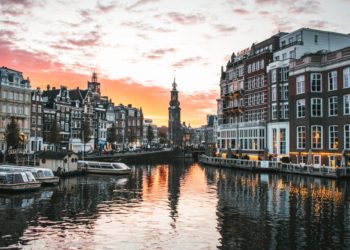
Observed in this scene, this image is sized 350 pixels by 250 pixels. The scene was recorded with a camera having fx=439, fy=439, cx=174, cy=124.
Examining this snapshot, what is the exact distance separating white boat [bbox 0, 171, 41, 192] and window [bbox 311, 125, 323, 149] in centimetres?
5070

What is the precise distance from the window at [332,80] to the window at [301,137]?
9.14 meters

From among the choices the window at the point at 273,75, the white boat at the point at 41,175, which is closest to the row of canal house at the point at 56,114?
the white boat at the point at 41,175

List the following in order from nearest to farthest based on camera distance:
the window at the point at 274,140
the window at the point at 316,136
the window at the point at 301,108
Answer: the window at the point at 316,136
the window at the point at 301,108
the window at the point at 274,140

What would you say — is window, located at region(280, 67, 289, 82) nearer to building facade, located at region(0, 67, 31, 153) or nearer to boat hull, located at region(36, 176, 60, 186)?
boat hull, located at region(36, 176, 60, 186)

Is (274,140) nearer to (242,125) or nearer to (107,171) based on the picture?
(242,125)

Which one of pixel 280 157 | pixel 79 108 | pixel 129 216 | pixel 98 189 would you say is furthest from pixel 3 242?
pixel 79 108

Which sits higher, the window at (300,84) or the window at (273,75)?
the window at (273,75)

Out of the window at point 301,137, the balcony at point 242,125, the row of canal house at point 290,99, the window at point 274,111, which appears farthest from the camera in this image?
the balcony at point 242,125

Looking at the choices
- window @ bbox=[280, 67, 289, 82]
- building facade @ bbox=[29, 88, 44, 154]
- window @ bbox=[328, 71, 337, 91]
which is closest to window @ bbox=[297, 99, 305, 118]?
window @ bbox=[328, 71, 337, 91]

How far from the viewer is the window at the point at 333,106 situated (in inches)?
3093

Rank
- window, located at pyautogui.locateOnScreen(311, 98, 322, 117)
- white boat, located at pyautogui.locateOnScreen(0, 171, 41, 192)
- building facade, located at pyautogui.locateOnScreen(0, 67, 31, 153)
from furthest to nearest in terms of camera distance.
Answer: building facade, located at pyautogui.locateOnScreen(0, 67, 31, 153) < window, located at pyautogui.locateOnScreen(311, 98, 322, 117) < white boat, located at pyautogui.locateOnScreen(0, 171, 41, 192)

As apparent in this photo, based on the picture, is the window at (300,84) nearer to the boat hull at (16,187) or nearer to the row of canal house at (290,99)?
the row of canal house at (290,99)

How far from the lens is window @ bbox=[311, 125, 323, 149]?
80725 millimetres

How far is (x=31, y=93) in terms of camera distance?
116 meters
